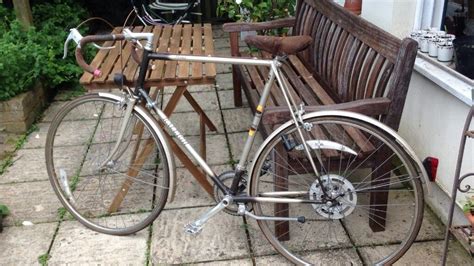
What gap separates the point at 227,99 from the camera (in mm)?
4840

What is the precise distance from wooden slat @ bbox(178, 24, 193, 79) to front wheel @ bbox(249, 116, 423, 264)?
2.35ft

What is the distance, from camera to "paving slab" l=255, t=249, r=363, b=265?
A: 2719 millimetres

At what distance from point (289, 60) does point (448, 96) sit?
1.45 metres

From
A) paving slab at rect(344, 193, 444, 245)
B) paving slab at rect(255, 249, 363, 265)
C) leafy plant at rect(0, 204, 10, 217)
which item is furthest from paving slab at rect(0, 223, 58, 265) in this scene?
paving slab at rect(344, 193, 444, 245)

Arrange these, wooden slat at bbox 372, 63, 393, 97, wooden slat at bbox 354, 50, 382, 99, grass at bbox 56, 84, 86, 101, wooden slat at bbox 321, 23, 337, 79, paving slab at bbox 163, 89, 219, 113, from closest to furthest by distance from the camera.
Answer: wooden slat at bbox 372, 63, 393, 97
wooden slat at bbox 354, 50, 382, 99
wooden slat at bbox 321, 23, 337, 79
paving slab at bbox 163, 89, 219, 113
grass at bbox 56, 84, 86, 101

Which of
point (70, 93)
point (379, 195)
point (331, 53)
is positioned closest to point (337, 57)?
point (331, 53)

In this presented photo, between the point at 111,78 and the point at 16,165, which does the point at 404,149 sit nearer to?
the point at 111,78

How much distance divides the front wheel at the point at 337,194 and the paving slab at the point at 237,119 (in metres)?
1.22

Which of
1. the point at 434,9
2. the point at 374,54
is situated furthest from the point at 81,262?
the point at 434,9

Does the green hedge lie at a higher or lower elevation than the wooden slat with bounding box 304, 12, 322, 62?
lower

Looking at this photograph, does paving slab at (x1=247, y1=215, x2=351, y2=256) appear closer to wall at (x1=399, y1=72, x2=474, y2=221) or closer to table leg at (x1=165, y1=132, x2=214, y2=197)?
table leg at (x1=165, y1=132, x2=214, y2=197)

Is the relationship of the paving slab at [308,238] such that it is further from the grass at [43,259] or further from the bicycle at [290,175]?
the grass at [43,259]

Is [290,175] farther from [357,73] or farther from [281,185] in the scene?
[357,73]

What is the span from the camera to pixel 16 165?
149 inches
